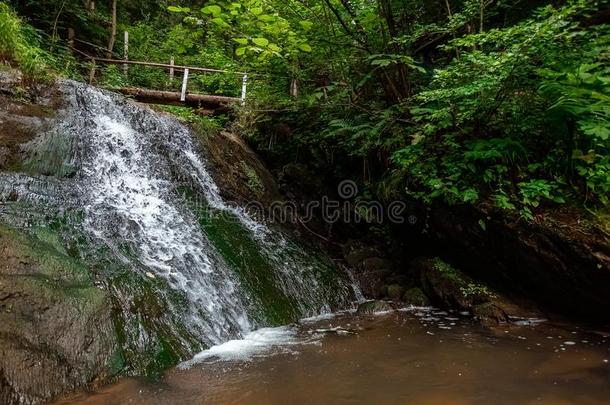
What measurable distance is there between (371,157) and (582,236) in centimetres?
392

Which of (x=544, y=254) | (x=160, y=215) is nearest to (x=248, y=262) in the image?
(x=160, y=215)

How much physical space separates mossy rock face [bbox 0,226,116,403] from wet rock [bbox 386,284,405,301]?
4.29 meters

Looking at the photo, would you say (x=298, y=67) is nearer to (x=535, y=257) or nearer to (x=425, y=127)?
(x=425, y=127)

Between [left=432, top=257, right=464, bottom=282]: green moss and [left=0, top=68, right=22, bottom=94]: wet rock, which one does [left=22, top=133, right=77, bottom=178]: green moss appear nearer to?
[left=0, top=68, right=22, bottom=94]: wet rock

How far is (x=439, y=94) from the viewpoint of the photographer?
206 inches

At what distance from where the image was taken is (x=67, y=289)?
3.59 meters

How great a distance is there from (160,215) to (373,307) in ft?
11.1

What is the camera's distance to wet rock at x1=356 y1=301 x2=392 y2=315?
568 centimetres

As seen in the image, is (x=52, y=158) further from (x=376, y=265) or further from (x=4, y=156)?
(x=376, y=265)

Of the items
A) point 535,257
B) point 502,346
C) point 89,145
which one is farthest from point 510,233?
point 89,145

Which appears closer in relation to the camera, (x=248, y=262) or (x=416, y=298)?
(x=248, y=262)

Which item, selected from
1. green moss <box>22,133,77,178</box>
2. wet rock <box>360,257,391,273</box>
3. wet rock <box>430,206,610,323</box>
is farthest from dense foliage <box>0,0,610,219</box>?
green moss <box>22,133,77,178</box>

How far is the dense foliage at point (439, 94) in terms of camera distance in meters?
4.43

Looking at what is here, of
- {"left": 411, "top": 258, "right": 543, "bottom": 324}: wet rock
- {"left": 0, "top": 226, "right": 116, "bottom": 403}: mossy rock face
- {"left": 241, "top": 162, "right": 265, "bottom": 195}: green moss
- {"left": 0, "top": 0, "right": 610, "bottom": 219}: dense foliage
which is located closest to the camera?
{"left": 0, "top": 226, "right": 116, "bottom": 403}: mossy rock face
